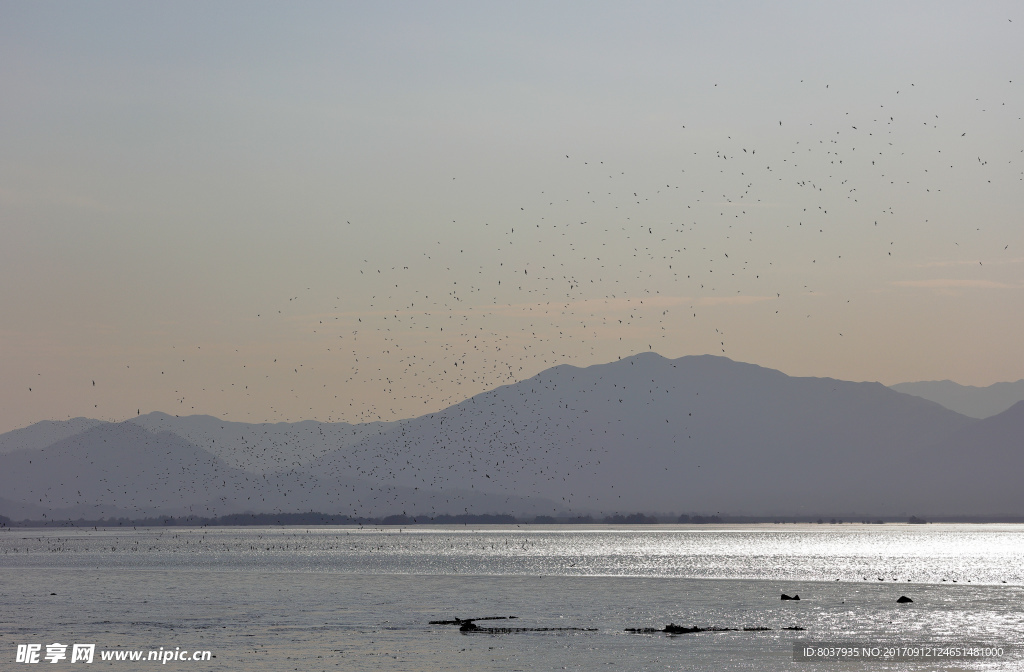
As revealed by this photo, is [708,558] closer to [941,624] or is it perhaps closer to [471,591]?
[471,591]

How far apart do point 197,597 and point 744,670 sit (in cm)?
5651

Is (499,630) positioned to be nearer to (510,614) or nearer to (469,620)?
(469,620)

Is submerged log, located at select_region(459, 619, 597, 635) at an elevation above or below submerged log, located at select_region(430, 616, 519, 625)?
below

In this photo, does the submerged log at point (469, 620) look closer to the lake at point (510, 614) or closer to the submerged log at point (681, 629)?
the lake at point (510, 614)

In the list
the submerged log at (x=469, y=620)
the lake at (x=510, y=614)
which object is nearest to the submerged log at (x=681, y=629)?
the lake at (x=510, y=614)

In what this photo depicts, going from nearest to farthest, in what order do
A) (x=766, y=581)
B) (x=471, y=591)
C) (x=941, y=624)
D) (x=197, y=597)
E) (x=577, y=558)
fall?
(x=941, y=624) < (x=197, y=597) < (x=471, y=591) < (x=766, y=581) < (x=577, y=558)

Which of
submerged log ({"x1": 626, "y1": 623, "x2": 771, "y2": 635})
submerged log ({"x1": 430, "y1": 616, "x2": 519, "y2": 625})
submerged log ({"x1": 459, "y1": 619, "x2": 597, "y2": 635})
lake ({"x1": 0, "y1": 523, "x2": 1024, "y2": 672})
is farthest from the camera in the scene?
submerged log ({"x1": 430, "y1": 616, "x2": 519, "y2": 625})

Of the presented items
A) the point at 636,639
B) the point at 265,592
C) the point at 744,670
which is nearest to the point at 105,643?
the point at 636,639

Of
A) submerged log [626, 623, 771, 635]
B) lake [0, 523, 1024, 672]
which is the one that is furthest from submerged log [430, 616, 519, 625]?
submerged log [626, 623, 771, 635]

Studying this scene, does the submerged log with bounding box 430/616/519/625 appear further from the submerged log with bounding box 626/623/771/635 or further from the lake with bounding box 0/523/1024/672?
the submerged log with bounding box 626/623/771/635

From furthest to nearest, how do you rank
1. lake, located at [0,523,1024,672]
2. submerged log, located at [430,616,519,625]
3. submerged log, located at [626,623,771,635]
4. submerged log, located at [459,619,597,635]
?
1. submerged log, located at [430,616,519,625]
2. submerged log, located at [459,619,597,635]
3. submerged log, located at [626,623,771,635]
4. lake, located at [0,523,1024,672]

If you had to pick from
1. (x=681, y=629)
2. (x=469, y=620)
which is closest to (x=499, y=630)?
(x=469, y=620)

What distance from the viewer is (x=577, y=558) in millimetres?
188250

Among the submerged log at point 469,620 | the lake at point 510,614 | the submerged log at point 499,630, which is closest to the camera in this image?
the lake at point 510,614
